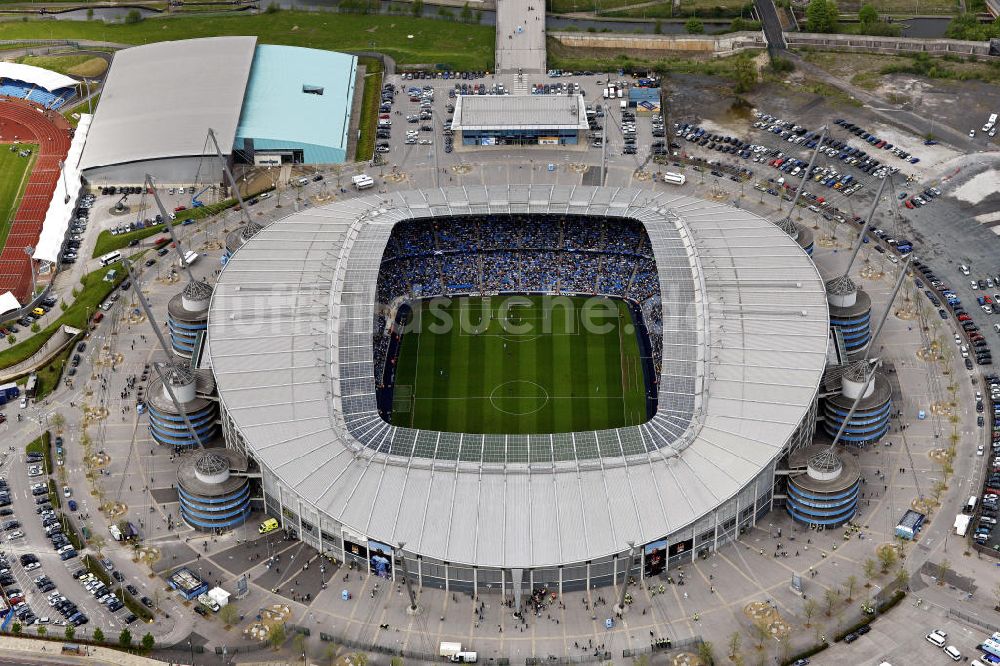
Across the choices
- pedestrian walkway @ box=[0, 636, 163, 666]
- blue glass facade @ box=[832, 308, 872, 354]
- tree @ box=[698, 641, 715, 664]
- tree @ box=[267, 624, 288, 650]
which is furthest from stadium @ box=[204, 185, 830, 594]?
pedestrian walkway @ box=[0, 636, 163, 666]

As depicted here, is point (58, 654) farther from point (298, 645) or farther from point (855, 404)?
point (855, 404)

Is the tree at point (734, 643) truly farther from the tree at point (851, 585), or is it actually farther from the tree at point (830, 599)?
the tree at point (851, 585)

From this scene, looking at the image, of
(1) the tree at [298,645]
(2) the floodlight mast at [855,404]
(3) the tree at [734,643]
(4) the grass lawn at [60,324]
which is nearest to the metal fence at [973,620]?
(2) the floodlight mast at [855,404]

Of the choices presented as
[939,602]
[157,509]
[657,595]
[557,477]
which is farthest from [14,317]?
[939,602]

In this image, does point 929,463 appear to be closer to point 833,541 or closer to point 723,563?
point 833,541

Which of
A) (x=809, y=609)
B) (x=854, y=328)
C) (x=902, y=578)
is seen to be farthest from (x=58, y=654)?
(x=854, y=328)

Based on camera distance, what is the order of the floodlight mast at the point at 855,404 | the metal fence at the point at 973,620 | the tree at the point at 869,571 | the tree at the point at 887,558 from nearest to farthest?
the metal fence at the point at 973,620
the tree at the point at 869,571
the tree at the point at 887,558
the floodlight mast at the point at 855,404
